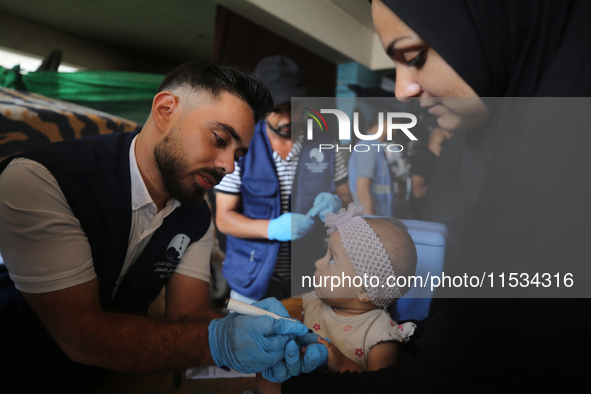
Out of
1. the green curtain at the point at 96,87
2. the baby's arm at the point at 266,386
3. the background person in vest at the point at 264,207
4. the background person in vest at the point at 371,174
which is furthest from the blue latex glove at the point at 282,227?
the green curtain at the point at 96,87

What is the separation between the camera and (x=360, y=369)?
0.64 m

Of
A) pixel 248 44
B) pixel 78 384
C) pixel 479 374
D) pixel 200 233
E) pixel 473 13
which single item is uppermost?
pixel 248 44

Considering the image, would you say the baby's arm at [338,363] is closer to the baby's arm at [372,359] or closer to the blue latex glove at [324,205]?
the baby's arm at [372,359]

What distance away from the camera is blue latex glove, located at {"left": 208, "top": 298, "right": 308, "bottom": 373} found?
0.64m

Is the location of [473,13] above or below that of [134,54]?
below

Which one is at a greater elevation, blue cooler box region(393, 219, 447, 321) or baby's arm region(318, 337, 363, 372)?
blue cooler box region(393, 219, 447, 321)

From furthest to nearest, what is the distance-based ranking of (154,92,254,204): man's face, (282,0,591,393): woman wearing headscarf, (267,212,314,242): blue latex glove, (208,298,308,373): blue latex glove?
(267,212,314,242): blue latex glove → (154,92,254,204): man's face → (208,298,308,373): blue latex glove → (282,0,591,393): woman wearing headscarf

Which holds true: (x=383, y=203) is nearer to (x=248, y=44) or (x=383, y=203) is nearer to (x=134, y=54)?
(x=248, y=44)

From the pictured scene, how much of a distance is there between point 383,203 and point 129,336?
1.92 ft

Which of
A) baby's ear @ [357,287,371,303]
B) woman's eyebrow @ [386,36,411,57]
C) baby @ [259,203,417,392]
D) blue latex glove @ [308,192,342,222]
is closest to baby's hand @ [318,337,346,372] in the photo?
baby @ [259,203,417,392]

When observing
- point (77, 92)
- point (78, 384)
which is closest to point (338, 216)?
point (78, 384)

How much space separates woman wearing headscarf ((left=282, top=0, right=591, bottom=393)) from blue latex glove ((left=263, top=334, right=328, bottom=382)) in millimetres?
51

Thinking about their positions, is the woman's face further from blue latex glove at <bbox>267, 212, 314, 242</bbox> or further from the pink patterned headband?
blue latex glove at <bbox>267, 212, 314, 242</bbox>

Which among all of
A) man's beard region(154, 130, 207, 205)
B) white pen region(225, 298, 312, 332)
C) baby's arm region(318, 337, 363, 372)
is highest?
man's beard region(154, 130, 207, 205)
